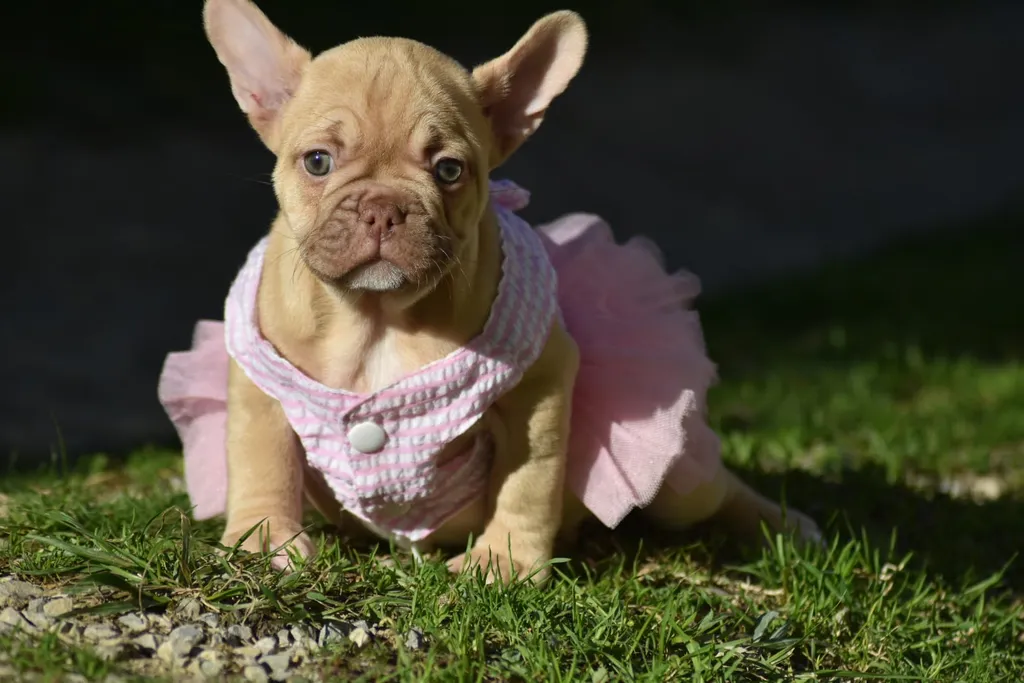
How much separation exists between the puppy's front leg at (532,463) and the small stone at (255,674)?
0.94 metres

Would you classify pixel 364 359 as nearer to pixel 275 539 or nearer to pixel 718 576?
pixel 275 539

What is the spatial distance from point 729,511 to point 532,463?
3.77 ft

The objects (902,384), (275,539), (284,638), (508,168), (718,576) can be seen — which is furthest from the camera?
(508,168)

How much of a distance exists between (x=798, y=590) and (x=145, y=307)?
21.3ft

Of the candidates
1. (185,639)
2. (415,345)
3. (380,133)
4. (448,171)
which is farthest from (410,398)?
(185,639)

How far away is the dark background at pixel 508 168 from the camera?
9.27 meters

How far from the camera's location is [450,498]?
13.8 feet

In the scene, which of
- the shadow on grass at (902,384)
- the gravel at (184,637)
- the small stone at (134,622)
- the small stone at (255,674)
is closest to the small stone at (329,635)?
the gravel at (184,637)

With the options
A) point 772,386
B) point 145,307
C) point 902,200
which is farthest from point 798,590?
point 902,200

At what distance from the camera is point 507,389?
13.1 ft

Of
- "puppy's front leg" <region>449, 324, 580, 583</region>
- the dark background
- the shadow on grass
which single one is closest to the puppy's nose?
"puppy's front leg" <region>449, 324, 580, 583</region>

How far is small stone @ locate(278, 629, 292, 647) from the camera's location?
3.39 meters

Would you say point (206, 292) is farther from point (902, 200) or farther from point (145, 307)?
point (902, 200)

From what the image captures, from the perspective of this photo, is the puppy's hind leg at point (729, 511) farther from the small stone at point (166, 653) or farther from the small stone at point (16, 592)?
the small stone at point (16, 592)
